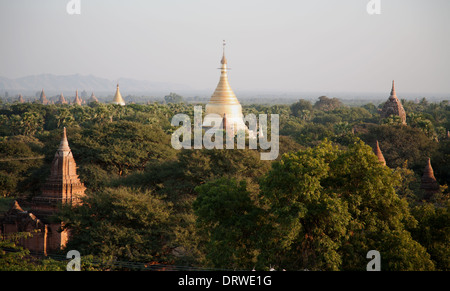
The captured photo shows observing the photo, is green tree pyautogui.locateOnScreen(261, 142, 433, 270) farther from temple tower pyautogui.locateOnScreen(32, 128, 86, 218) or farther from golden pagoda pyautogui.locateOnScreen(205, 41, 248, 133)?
golden pagoda pyautogui.locateOnScreen(205, 41, 248, 133)

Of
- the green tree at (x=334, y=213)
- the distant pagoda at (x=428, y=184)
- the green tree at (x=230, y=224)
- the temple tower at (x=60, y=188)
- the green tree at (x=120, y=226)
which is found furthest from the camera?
the distant pagoda at (x=428, y=184)

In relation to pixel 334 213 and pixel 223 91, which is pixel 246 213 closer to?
pixel 334 213

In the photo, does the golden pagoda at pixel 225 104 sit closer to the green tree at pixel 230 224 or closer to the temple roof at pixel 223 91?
the temple roof at pixel 223 91

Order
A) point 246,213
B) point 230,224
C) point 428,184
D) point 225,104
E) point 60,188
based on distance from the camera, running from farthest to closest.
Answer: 1. point 225,104
2. point 428,184
3. point 60,188
4. point 246,213
5. point 230,224

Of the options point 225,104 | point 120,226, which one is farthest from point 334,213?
point 225,104

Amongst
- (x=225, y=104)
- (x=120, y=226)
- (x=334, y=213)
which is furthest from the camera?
(x=225, y=104)

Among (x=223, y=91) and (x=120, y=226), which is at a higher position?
(x=223, y=91)

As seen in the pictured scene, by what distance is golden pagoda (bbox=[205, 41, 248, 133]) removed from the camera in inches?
1880

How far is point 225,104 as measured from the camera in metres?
48.2

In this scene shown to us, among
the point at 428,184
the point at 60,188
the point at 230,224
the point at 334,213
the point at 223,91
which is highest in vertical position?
the point at 223,91

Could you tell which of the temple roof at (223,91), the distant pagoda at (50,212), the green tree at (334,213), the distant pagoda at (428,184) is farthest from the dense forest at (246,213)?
the temple roof at (223,91)

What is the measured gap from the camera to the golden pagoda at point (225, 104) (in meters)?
47.8

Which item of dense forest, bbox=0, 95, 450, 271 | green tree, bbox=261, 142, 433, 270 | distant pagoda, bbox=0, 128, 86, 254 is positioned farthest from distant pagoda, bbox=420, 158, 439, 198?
distant pagoda, bbox=0, 128, 86, 254
